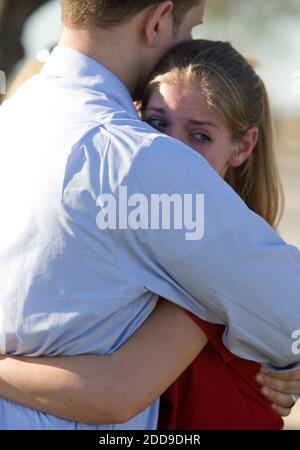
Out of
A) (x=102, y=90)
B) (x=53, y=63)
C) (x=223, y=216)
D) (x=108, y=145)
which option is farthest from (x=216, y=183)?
(x=53, y=63)

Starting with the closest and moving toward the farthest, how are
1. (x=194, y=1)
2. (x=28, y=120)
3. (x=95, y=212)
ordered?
(x=95, y=212), (x=28, y=120), (x=194, y=1)

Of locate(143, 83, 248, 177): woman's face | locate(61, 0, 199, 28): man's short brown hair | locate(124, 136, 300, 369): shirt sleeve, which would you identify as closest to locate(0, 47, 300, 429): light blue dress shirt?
locate(124, 136, 300, 369): shirt sleeve

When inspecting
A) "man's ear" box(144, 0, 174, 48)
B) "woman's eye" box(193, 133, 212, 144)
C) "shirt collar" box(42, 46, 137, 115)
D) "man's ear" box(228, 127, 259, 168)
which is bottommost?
"man's ear" box(228, 127, 259, 168)

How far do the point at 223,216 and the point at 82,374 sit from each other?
19.4 inches

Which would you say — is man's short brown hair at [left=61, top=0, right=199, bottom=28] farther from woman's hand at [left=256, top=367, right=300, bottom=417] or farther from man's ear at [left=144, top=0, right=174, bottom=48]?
woman's hand at [left=256, top=367, right=300, bottom=417]

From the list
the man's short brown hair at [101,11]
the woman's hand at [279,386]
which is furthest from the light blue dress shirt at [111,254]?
the man's short brown hair at [101,11]

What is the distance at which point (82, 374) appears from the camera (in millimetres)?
2334

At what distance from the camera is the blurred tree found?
787 cm

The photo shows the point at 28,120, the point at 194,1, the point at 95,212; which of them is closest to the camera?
the point at 95,212

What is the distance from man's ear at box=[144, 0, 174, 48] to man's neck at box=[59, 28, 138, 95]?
3.3 inches

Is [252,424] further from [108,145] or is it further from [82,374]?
[108,145]

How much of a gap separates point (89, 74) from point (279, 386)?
0.92 meters

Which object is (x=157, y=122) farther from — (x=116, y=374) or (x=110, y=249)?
(x=116, y=374)

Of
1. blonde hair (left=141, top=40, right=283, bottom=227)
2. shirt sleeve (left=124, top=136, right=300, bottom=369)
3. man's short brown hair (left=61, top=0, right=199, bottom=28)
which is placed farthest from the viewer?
blonde hair (left=141, top=40, right=283, bottom=227)
